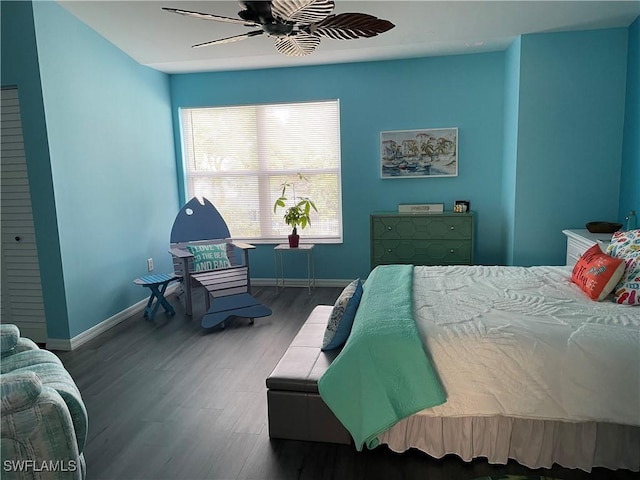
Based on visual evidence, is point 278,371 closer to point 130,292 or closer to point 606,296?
point 606,296

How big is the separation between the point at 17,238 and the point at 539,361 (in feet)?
12.7

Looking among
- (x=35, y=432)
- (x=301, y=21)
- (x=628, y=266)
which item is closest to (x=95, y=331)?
(x=35, y=432)

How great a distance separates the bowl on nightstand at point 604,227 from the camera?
3.50 m

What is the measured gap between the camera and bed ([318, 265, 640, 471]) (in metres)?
1.80

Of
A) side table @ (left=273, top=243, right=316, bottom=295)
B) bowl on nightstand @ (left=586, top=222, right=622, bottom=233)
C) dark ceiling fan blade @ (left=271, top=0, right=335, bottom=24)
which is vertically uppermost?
dark ceiling fan blade @ (left=271, top=0, right=335, bottom=24)

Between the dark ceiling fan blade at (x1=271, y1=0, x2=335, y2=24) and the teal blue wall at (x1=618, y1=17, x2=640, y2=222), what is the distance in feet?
9.28

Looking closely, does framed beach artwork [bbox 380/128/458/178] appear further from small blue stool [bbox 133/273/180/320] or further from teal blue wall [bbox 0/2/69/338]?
teal blue wall [bbox 0/2/69/338]

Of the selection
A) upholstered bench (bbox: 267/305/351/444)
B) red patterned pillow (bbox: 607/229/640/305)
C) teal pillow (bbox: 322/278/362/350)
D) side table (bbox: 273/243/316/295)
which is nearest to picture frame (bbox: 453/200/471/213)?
side table (bbox: 273/243/316/295)

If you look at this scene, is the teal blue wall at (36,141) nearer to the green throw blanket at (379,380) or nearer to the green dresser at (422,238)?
the green throw blanket at (379,380)

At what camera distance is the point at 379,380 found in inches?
75.7

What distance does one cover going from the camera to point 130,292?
4391 mm

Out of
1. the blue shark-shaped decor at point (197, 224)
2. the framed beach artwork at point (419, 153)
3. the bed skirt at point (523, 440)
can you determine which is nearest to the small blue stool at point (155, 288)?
the blue shark-shaped decor at point (197, 224)

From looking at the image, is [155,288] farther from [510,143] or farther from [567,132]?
[567,132]

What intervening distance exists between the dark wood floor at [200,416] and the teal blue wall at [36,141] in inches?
19.3
